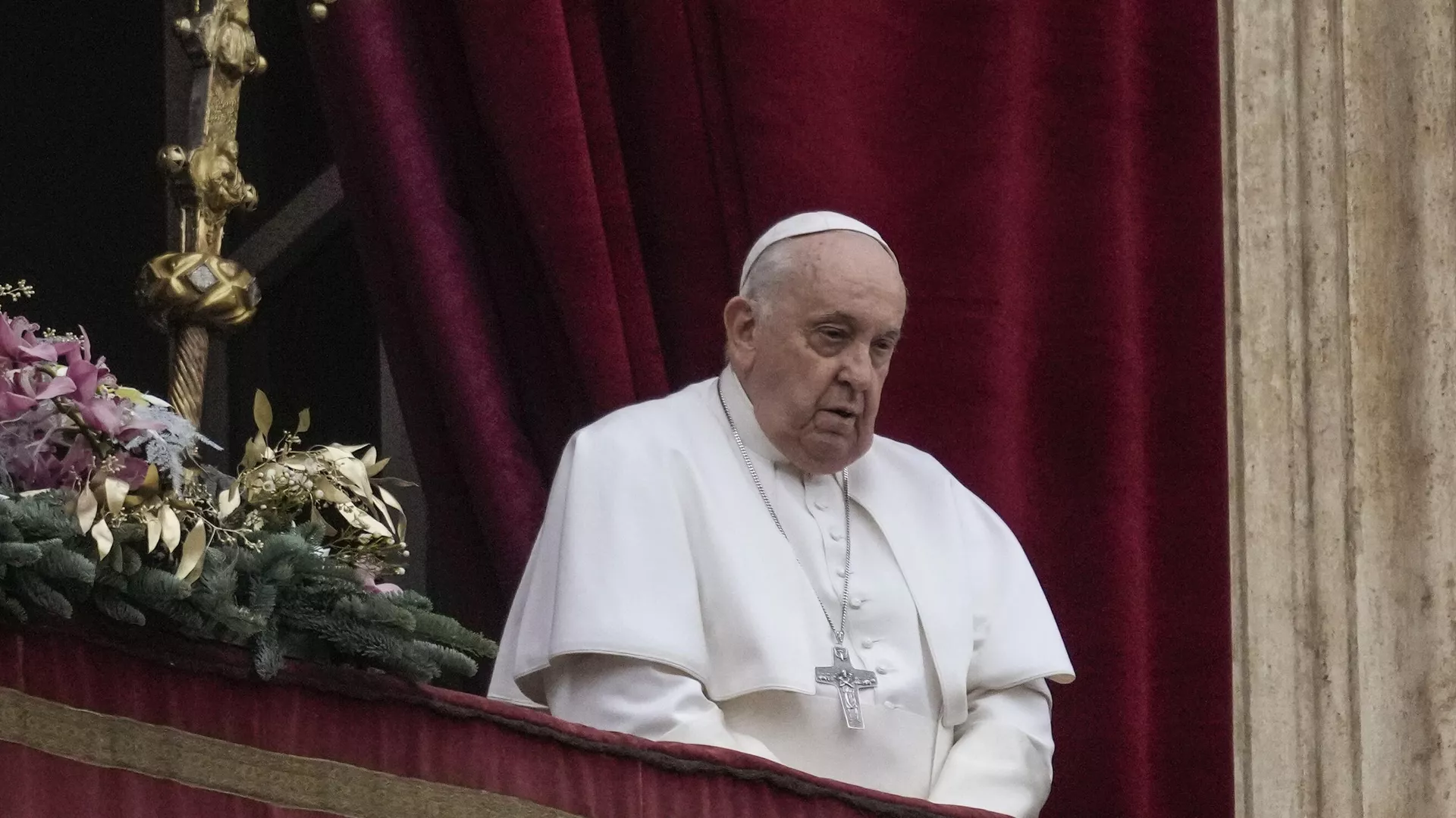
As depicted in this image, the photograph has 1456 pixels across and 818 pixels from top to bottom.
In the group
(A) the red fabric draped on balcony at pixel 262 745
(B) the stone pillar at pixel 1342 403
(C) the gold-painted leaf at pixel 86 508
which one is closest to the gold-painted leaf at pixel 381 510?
(A) the red fabric draped on balcony at pixel 262 745

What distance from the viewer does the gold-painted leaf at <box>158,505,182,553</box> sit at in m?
2.46

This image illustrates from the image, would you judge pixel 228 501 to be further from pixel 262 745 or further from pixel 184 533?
pixel 262 745

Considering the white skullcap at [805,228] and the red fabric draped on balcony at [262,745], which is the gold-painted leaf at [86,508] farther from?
the white skullcap at [805,228]

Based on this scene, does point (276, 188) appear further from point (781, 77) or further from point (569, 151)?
point (781, 77)

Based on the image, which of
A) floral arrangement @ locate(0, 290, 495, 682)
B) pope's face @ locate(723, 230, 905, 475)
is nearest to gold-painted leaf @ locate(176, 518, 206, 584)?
floral arrangement @ locate(0, 290, 495, 682)

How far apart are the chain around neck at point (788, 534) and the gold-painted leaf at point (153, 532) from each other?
1.16 metres

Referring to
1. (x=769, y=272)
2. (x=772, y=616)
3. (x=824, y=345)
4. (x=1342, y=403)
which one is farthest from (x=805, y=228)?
(x=1342, y=403)

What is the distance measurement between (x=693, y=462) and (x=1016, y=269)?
1.02m

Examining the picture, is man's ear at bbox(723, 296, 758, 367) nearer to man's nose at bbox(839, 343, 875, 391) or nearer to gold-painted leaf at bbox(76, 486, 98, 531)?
man's nose at bbox(839, 343, 875, 391)

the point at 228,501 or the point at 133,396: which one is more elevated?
the point at 133,396

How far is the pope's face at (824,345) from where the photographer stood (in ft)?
11.4

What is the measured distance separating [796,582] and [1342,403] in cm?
109

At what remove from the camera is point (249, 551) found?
2539 millimetres

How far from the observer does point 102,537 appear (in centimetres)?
241
